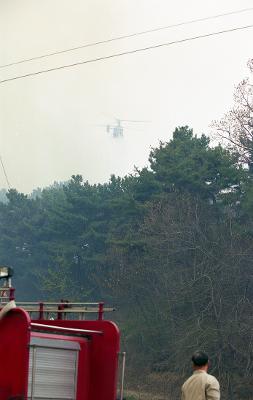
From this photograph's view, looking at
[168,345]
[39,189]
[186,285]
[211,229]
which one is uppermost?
[39,189]

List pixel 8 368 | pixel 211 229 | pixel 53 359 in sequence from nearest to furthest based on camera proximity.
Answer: pixel 8 368 → pixel 53 359 → pixel 211 229

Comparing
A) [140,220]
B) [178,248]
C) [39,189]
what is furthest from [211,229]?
[39,189]

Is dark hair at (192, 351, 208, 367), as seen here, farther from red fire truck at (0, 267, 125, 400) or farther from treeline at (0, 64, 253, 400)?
treeline at (0, 64, 253, 400)

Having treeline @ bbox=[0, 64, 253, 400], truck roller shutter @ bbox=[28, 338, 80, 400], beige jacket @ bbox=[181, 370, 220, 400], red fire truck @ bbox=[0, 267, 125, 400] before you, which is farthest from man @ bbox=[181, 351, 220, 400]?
treeline @ bbox=[0, 64, 253, 400]

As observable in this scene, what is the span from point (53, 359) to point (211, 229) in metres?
27.8

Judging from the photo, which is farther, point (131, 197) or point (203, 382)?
point (131, 197)

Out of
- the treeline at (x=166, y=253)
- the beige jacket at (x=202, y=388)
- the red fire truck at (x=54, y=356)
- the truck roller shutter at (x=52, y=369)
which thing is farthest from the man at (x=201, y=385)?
the treeline at (x=166, y=253)

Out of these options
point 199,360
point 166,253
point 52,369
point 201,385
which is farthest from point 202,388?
point 166,253

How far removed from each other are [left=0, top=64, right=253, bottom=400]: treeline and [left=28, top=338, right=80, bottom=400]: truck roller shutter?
73.2ft

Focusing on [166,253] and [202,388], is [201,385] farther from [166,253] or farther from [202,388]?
[166,253]

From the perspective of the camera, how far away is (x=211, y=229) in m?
34.7

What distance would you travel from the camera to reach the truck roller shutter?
270 inches

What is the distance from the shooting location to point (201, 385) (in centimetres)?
666

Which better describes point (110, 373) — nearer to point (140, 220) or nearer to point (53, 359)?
point (53, 359)
